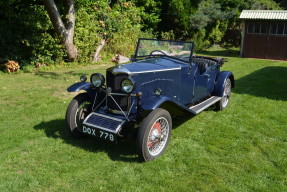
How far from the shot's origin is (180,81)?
468cm

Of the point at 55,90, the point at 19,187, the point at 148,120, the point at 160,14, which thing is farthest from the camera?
the point at 160,14

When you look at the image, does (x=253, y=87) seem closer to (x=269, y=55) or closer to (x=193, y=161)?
(x=193, y=161)

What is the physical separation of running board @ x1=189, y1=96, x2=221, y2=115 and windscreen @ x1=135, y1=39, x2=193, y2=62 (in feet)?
2.91

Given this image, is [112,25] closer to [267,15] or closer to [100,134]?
[267,15]

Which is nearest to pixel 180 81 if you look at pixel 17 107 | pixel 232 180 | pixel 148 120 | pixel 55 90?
pixel 148 120

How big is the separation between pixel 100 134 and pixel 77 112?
2.47 ft

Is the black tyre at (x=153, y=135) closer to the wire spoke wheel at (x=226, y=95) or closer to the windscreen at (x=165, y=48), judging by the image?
the windscreen at (x=165, y=48)

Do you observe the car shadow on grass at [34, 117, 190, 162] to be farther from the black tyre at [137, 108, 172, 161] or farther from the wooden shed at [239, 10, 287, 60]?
the wooden shed at [239, 10, 287, 60]

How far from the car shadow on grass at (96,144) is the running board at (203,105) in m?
0.48

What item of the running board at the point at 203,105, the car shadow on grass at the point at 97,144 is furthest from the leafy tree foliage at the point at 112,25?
the running board at the point at 203,105

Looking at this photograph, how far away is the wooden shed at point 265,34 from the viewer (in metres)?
14.4

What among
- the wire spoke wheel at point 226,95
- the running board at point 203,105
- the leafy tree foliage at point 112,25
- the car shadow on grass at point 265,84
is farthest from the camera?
the leafy tree foliage at point 112,25

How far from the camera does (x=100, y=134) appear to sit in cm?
380

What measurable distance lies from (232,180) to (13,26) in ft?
34.0
